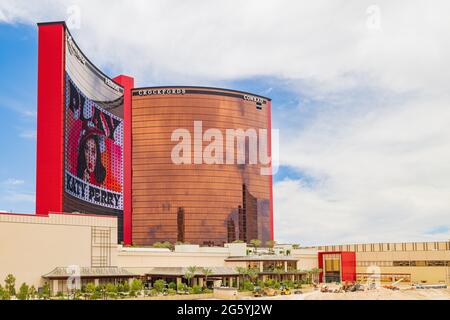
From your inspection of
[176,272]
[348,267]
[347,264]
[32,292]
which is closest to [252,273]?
[176,272]

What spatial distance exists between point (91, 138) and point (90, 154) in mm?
4321

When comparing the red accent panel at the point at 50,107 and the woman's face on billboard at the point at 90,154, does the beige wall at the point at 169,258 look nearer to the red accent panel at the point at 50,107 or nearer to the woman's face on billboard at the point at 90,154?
the red accent panel at the point at 50,107

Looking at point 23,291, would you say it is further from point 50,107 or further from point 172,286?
A: point 50,107

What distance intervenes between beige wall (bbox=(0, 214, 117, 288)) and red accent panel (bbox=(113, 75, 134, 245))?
100206 millimetres

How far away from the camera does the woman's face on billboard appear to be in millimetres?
143000

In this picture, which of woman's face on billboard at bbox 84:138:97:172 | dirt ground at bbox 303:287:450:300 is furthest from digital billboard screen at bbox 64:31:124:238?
dirt ground at bbox 303:287:450:300

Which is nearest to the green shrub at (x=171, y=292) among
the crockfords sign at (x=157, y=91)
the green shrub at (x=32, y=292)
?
the green shrub at (x=32, y=292)

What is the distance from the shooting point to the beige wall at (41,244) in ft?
257

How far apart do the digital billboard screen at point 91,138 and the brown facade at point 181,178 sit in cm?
1740

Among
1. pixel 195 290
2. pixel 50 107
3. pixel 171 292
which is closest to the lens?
pixel 171 292

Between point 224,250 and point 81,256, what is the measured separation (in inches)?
1658

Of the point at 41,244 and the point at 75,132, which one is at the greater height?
the point at 75,132

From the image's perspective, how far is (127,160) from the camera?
632 feet
